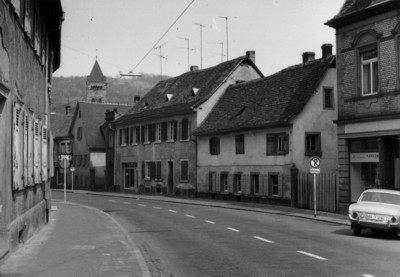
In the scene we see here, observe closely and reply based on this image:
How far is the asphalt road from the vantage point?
36.7 ft

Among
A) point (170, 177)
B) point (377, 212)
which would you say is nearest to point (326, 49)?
point (170, 177)

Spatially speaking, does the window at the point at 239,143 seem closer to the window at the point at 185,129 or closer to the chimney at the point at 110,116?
the window at the point at 185,129

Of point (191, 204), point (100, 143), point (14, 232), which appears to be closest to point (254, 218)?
point (191, 204)

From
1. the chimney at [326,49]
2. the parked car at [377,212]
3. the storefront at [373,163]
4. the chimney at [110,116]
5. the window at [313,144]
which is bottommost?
the parked car at [377,212]

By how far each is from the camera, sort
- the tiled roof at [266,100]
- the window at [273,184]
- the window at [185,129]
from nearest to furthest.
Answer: the window at [273,184] < the tiled roof at [266,100] < the window at [185,129]

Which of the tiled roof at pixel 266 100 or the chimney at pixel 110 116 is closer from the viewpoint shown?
the tiled roof at pixel 266 100

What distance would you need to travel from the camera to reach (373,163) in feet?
80.9

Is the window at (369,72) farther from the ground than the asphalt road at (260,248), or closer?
farther from the ground

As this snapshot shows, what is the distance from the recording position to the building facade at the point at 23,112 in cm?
1116

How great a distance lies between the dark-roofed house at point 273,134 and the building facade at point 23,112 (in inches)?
663

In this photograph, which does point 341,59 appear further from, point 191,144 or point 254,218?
point 191,144

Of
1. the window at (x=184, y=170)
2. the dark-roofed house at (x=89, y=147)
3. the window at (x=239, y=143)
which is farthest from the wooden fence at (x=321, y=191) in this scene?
the dark-roofed house at (x=89, y=147)

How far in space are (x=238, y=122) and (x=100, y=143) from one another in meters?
29.4

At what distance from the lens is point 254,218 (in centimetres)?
2470
